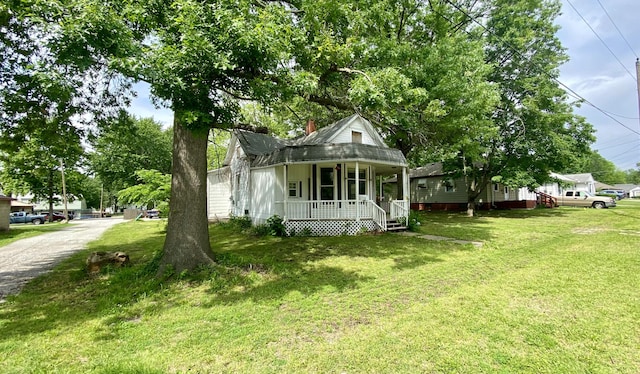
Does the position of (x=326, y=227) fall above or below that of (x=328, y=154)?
below

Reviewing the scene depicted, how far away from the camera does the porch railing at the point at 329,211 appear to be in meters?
12.9

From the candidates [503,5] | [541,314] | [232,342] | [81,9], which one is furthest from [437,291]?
[503,5]

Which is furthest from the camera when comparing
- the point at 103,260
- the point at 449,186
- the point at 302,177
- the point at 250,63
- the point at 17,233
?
the point at 449,186

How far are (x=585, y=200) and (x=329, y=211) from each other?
29340 millimetres

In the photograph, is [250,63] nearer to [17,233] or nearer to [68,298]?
[68,298]

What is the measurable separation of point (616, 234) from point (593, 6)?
8.23m

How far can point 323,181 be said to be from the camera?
46.4 feet

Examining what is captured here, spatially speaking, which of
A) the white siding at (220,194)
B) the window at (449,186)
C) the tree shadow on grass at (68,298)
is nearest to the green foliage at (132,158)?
the white siding at (220,194)

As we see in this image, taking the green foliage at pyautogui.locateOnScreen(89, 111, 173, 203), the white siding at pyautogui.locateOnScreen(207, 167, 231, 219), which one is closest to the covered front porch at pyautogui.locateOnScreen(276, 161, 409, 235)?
the white siding at pyautogui.locateOnScreen(207, 167, 231, 219)

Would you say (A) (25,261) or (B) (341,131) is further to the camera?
(B) (341,131)

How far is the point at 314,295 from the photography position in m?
5.46

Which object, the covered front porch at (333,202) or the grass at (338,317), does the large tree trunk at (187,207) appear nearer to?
the grass at (338,317)

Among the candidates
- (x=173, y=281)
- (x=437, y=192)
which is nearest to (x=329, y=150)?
(x=173, y=281)

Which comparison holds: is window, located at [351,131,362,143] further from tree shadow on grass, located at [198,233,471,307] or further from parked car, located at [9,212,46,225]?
parked car, located at [9,212,46,225]
